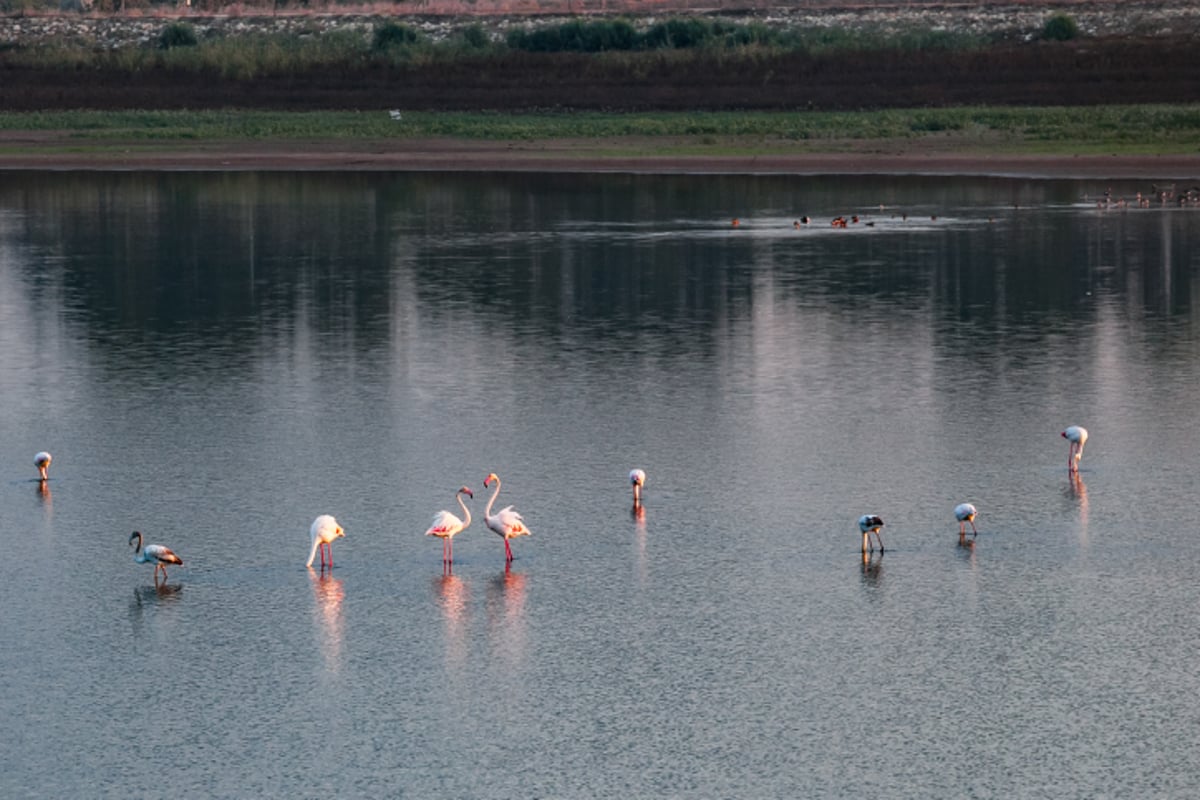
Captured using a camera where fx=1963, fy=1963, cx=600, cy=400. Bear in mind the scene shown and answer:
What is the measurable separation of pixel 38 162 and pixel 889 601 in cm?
5908

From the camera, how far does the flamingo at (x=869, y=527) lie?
17.7 m

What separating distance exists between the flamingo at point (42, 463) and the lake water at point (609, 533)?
0.19 m

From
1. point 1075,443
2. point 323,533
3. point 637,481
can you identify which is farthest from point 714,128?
point 323,533

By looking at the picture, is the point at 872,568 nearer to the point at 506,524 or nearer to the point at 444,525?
the point at 506,524

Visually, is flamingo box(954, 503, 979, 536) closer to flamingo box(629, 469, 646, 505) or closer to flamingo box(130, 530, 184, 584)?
flamingo box(629, 469, 646, 505)

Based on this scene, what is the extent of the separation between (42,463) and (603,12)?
A: 281 feet

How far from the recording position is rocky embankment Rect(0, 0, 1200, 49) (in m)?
92.4

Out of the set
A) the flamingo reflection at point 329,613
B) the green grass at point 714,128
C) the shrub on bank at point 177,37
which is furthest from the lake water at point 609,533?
the shrub on bank at point 177,37

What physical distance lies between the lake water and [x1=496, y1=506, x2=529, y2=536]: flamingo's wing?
34cm

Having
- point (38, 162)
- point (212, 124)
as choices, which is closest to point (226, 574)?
point (38, 162)

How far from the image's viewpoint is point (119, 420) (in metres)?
24.5

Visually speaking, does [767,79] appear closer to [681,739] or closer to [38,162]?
[38,162]

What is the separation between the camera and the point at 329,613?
16344mm

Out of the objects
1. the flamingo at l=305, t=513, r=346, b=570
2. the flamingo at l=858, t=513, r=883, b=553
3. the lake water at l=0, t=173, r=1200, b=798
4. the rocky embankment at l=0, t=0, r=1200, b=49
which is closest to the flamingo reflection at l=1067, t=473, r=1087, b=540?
the lake water at l=0, t=173, r=1200, b=798
